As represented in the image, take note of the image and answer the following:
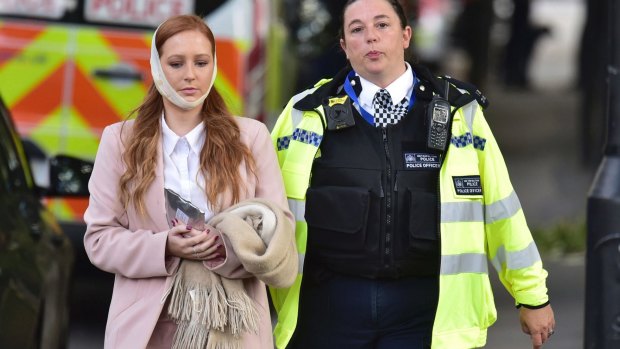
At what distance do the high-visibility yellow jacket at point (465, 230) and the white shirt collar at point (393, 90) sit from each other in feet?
0.48

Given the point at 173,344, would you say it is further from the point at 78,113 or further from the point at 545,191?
the point at 545,191

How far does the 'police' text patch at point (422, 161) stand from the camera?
13.8 feet

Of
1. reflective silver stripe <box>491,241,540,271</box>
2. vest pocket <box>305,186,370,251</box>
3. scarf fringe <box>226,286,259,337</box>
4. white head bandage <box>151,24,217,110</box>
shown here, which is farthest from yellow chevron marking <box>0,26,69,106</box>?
scarf fringe <box>226,286,259,337</box>

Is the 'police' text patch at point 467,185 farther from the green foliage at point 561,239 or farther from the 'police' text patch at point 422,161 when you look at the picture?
the green foliage at point 561,239

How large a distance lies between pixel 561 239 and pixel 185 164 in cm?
768

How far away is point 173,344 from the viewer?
3.79 m

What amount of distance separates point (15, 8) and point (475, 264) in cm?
388

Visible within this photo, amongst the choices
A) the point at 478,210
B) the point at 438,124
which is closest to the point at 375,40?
the point at 438,124

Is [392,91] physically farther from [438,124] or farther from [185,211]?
[185,211]

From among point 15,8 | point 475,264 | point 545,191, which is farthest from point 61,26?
point 545,191

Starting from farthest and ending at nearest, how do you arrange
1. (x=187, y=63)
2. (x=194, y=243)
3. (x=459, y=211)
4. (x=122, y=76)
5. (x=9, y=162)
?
(x=122, y=76) < (x=9, y=162) < (x=459, y=211) < (x=187, y=63) < (x=194, y=243)

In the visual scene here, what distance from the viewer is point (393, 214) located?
4156 millimetres

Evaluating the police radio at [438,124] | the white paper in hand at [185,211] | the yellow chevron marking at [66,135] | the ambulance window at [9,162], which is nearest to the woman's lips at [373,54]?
the police radio at [438,124]

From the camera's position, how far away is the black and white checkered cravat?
4.25 m
